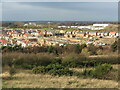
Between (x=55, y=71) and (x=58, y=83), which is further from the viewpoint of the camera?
(x=55, y=71)

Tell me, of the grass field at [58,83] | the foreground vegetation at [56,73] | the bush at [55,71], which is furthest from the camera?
the bush at [55,71]

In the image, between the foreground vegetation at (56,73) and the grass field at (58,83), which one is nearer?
the grass field at (58,83)

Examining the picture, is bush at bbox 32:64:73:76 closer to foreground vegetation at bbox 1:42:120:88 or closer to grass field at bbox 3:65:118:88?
foreground vegetation at bbox 1:42:120:88

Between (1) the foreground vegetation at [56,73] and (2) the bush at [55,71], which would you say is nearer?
(1) the foreground vegetation at [56,73]

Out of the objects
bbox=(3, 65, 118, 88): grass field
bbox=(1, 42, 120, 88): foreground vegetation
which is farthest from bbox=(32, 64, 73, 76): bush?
bbox=(3, 65, 118, 88): grass field

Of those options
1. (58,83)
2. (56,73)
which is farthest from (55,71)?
(58,83)

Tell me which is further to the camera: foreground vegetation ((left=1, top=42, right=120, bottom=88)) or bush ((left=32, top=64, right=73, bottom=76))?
bush ((left=32, top=64, right=73, bottom=76))

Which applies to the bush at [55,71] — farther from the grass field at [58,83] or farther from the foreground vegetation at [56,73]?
the grass field at [58,83]

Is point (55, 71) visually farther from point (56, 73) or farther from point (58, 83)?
point (58, 83)

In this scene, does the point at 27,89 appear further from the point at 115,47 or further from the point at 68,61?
the point at 115,47

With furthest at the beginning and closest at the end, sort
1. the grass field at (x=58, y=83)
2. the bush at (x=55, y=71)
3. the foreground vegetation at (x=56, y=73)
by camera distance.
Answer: the bush at (x=55, y=71), the foreground vegetation at (x=56, y=73), the grass field at (x=58, y=83)

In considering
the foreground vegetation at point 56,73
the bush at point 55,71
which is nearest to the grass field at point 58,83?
the foreground vegetation at point 56,73

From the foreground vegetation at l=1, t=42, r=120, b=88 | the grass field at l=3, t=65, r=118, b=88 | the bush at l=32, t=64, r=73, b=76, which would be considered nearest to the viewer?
the grass field at l=3, t=65, r=118, b=88

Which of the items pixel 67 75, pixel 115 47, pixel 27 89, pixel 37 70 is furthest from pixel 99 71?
pixel 115 47
